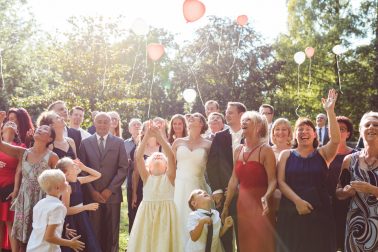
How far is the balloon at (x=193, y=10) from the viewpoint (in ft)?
23.7

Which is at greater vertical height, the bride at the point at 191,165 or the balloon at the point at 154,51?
the balloon at the point at 154,51

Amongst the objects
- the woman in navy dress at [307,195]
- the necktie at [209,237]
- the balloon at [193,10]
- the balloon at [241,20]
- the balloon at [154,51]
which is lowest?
the necktie at [209,237]

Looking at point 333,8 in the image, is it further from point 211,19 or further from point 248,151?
point 248,151

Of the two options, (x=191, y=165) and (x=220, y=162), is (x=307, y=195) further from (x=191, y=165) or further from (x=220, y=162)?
(x=191, y=165)

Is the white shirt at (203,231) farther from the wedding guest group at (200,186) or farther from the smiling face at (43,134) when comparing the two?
the smiling face at (43,134)

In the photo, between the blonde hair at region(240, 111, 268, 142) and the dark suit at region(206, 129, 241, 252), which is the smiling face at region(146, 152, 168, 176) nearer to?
the dark suit at region(206, 129, 241, 252)

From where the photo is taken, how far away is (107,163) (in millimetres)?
6398

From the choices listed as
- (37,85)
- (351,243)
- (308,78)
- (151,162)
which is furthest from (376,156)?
(37,85)

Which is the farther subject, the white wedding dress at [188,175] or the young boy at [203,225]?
the white wedding dress at [188,175]

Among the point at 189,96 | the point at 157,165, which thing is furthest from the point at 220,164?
the point at 189,96

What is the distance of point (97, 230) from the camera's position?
251 inches

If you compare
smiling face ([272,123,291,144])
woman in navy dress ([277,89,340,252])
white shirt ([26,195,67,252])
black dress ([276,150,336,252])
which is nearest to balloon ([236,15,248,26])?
smiling face ([272,123,291,144])

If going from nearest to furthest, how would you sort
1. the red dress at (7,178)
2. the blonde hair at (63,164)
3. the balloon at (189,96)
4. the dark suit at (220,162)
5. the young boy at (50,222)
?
the young boy at (50,222)
the blonde hair at (63,164)
the dark suit at (220,162)
the red dress at (7,178)
the balloon at (189,96)

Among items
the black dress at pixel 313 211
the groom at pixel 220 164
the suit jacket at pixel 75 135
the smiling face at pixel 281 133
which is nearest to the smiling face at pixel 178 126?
the groom at pixel 220 164
